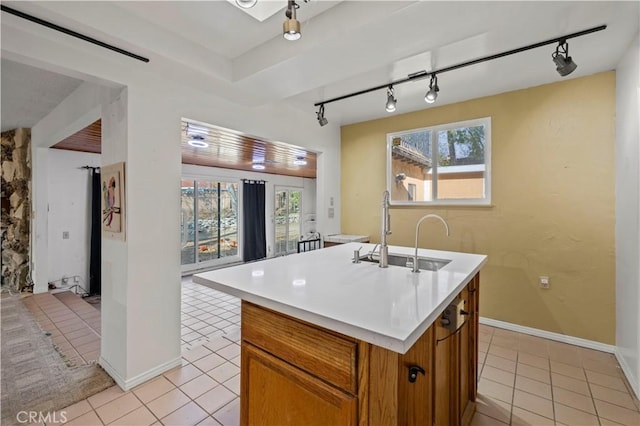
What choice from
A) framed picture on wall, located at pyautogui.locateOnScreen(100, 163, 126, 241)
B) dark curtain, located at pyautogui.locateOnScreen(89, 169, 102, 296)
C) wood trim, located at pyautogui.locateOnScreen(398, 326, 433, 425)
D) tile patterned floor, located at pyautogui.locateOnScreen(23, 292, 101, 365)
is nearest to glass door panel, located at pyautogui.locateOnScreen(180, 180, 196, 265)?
dark curtain, located at pyautogui.locateOnScreen(89, 169, 102, 296)

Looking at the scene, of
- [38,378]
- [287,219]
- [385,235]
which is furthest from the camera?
[287,219]

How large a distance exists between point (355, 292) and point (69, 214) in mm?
5381

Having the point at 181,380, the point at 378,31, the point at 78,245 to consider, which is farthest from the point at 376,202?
the point at 78,245

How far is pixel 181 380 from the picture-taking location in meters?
2.27

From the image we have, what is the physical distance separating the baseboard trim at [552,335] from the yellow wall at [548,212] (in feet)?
0.15

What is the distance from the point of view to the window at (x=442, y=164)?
333cm

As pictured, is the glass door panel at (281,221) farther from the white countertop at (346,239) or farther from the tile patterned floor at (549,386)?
the tile patterned floor at (549,386)

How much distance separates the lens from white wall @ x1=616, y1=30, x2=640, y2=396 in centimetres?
210

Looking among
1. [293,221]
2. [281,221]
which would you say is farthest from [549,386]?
[293,221]

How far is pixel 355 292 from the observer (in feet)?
4.26

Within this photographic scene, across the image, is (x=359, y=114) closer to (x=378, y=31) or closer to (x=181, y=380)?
(x=378, y=31)

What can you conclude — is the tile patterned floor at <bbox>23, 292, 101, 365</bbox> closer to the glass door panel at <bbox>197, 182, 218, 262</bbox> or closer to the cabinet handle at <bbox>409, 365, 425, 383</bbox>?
the glass door panel at <bbox>197, 182, 218, 262</bbox>

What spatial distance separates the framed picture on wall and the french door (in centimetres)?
543

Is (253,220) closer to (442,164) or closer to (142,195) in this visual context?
(442,164)
